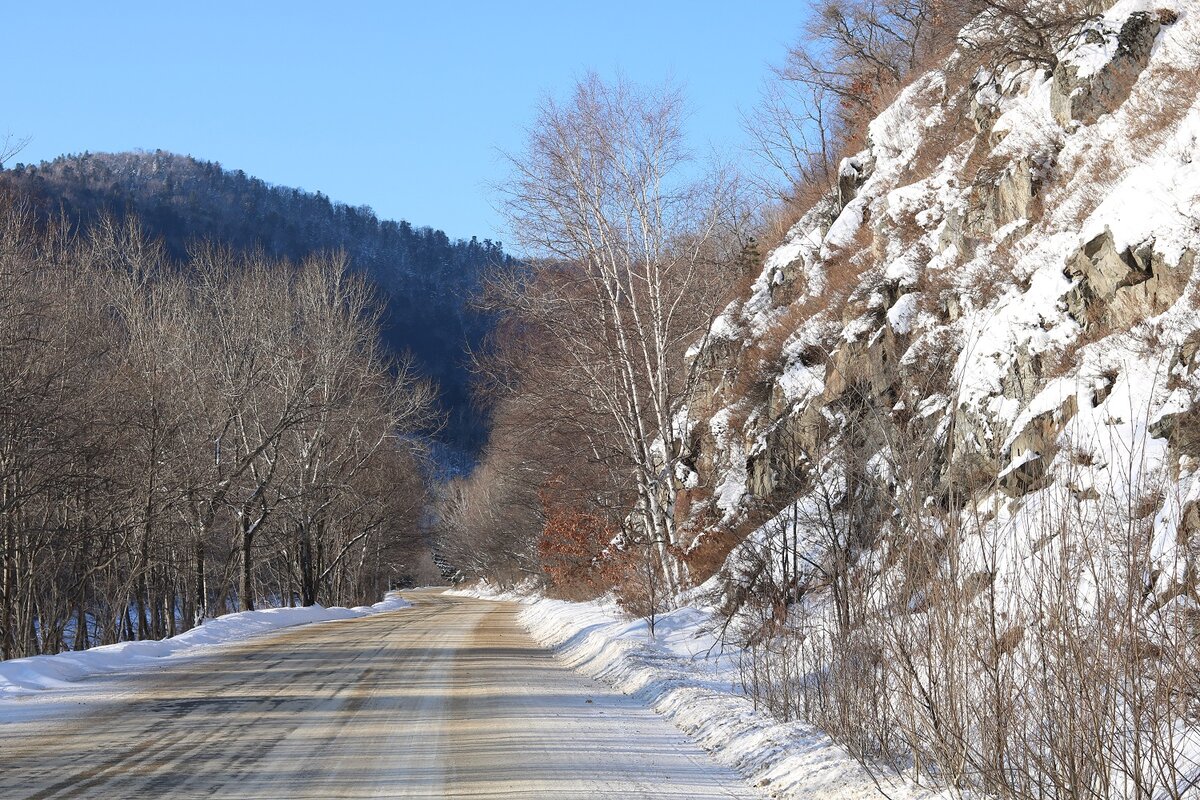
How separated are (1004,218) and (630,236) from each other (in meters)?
7.98

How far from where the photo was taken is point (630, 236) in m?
21.3

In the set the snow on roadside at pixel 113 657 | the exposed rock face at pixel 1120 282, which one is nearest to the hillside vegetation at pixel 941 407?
the exposed rock face at pixel 1120 282

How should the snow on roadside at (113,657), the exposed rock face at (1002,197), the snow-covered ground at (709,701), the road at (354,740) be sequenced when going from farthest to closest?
1. the exposed rock face at (1002,197)
2. the snow on roadside at (113,657)
3. the road at (354,740)
4. the snow-covered ground at (709,701)

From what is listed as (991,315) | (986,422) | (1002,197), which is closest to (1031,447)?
(986,422)

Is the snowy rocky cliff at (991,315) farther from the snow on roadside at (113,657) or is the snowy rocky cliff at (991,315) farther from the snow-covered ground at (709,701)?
the snow on roadside at (113,657)

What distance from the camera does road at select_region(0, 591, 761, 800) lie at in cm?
650

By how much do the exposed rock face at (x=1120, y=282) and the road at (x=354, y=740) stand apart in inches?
287

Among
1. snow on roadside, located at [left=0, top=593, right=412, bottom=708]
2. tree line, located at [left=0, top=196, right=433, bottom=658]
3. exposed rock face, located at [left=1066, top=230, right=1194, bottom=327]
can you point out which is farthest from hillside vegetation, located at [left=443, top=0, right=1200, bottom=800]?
tree line, located at [left=0, top=196, right=433, bottom=658]

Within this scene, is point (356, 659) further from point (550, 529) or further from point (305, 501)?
point (305, 501)

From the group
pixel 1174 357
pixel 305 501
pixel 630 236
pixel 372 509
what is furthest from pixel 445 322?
pixel 1174 357

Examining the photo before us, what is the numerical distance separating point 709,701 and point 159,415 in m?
23.2

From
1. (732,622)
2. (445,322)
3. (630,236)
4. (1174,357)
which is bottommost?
(732,622)

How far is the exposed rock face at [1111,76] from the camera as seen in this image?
15.2 metres

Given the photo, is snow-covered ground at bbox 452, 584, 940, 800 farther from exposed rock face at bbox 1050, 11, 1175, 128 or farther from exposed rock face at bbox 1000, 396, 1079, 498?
exposed rock face at bbox 1050, 11, 1175, 128
